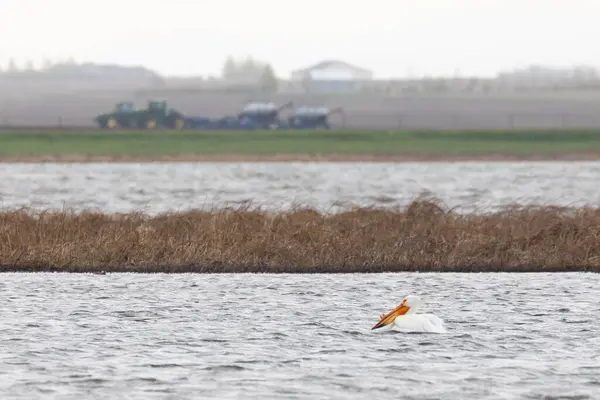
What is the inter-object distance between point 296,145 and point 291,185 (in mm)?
44038

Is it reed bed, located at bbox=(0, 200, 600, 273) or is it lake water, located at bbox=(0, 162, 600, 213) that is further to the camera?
lake water, located at bbox=(0, 162, 600, 213)

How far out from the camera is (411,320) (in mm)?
19734

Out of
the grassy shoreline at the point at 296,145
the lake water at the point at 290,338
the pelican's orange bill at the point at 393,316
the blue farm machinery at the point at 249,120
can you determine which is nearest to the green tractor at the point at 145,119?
the blue farm machinery at the point at 249,120

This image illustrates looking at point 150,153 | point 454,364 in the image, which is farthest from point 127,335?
point 150,153

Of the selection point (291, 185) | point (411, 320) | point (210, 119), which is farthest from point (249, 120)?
point (411, 320)

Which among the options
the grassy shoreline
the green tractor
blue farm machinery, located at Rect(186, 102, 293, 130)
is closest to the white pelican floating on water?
the grassy shoreline

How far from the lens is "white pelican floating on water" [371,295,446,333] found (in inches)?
775

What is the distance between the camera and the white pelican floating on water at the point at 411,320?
19688 millimetres

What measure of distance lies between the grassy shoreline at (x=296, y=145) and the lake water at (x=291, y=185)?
4.38 metres

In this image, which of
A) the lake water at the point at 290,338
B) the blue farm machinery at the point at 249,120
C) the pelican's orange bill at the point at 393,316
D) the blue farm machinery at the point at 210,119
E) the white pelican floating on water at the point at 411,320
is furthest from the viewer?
the blue farm machinery at the point at 249,120

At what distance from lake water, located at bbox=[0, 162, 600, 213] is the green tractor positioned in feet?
88.1

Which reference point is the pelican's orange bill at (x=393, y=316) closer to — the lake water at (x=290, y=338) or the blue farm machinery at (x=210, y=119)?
the lake water at (x=290, y=338)

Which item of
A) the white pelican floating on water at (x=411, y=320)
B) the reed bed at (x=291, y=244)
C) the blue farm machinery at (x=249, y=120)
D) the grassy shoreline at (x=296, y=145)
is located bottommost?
the grassy shoreline at (x=296, y=145)

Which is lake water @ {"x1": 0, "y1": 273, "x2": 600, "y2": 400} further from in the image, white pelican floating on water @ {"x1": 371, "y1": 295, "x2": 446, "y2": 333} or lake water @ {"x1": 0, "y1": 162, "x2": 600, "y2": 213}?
lake water @ {"x1": 0, "y1": 162, "x2": 600, "y2": 213}
